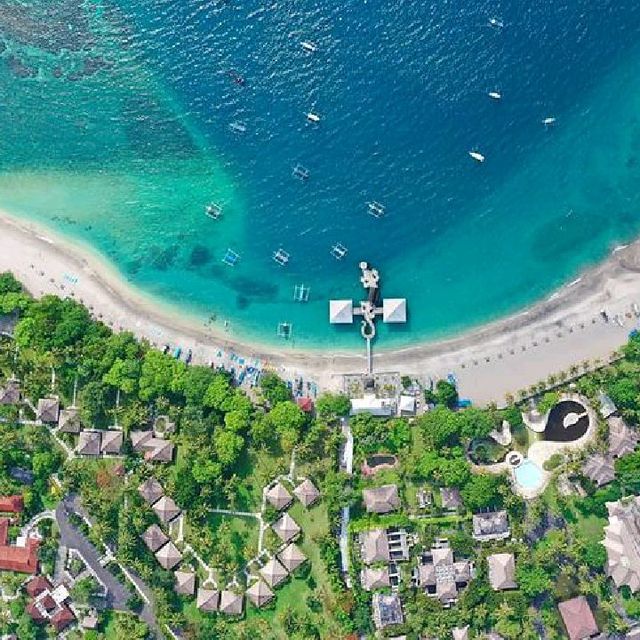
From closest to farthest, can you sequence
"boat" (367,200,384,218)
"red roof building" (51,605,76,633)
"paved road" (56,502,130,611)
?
"red roof building" (51,605,76,633) < "paved road" (56,502,130,611) < "boat" (367,200,384,218)

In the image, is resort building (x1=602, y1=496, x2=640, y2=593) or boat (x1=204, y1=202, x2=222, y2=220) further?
boat (x1=204, y1=202, x2=222, y2=220)

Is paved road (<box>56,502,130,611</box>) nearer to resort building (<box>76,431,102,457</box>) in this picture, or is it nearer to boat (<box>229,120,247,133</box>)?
resort building (<box>76,431,102,457</box>)

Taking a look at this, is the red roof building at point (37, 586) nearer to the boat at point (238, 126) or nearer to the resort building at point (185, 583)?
the resort building at point (185, 583)

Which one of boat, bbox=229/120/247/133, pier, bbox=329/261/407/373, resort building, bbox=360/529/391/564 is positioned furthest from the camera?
boat, bbox=229/120/247/133

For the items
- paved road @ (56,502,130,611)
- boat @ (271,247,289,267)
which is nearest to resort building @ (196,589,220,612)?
paved road @ (56,502,130,611)

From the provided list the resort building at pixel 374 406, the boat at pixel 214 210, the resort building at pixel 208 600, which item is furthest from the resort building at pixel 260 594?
the boat at pixel 214 210

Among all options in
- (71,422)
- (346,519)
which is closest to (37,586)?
(71,422)
